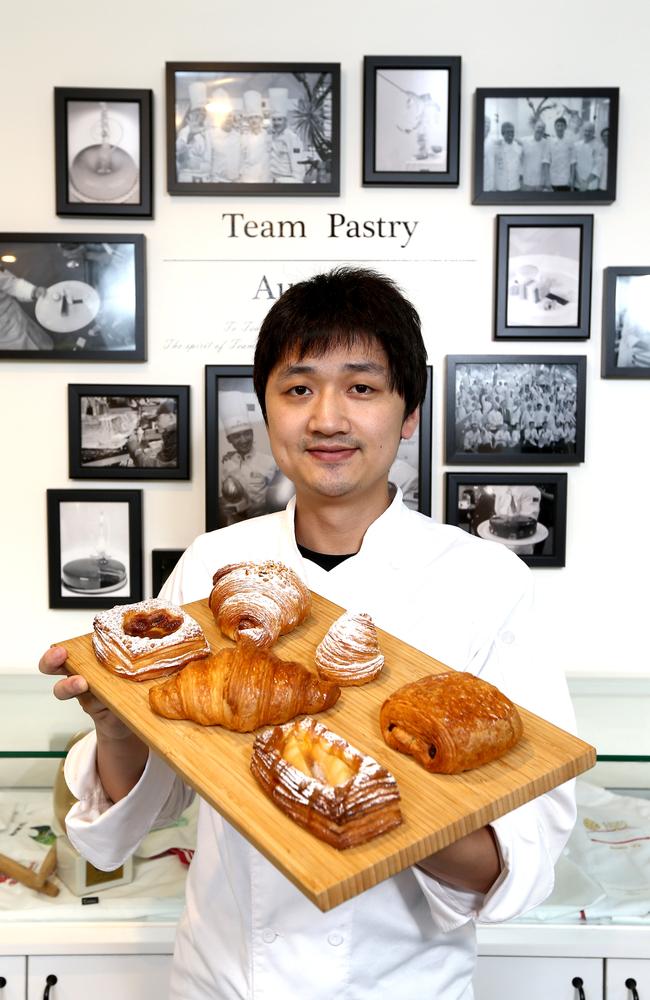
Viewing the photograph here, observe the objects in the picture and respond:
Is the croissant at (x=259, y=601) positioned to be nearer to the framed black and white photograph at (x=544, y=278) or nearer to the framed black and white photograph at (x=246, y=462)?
the framed black and white photograph at (x=246, y=462)

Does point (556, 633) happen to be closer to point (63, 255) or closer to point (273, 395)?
point (273, 395)

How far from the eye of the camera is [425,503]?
1.89 meters

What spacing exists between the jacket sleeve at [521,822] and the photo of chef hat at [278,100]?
1407 millimetres

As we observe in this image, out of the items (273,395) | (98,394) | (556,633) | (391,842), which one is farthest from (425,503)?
(391,842)

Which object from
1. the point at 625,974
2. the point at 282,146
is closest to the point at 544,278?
the point at 282,146

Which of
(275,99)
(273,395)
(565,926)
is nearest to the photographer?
(273,395)

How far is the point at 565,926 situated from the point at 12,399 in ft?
6.19

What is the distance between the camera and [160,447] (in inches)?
74.8

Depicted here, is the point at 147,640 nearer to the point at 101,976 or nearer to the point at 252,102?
the point at 101,976

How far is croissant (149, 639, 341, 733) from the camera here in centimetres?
78

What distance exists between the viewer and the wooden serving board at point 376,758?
617 mm

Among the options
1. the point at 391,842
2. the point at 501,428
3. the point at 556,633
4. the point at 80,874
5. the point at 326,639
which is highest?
the point at 501,428

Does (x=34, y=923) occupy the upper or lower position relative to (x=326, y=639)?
lower

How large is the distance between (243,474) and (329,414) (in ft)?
2.80
